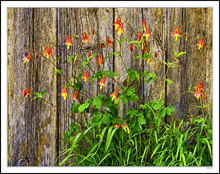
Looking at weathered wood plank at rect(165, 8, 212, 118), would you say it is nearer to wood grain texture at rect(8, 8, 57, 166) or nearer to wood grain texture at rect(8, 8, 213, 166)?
wood grain texture at rect(8, 8, 213, 166)

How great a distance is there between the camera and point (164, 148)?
5.86 ft

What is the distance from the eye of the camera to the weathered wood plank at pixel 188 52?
199 cm

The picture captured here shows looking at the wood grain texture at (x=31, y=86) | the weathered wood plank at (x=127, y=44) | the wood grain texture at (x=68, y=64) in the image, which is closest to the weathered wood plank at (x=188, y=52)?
the wood grain texture at (x=68, y=64)

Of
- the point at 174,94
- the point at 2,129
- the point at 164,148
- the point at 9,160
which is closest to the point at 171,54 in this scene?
the point at 174,94

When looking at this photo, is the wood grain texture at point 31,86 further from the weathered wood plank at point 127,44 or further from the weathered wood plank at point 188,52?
the weathered wood plank at point 188,52

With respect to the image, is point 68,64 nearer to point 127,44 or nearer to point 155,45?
point 127,44

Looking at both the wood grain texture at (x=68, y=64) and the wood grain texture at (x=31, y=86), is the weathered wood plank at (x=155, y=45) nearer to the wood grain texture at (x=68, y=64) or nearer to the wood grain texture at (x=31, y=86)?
the wood grain texture at (x=68, y=64)

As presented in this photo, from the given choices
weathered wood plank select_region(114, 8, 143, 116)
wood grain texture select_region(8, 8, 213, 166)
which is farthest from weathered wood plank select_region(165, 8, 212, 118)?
weathered wood plank select_region(114, 8, 143, 116)

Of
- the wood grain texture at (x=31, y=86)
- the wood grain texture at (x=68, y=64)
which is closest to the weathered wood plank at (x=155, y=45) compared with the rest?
the wood grain texture at (x=68, y=64)

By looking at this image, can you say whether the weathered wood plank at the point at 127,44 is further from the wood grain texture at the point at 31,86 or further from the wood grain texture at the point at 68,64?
the wood grain texture at the point at 31,86

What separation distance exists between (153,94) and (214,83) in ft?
1.59

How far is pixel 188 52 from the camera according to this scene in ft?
6.57

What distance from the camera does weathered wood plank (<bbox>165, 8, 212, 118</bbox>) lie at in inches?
78.2

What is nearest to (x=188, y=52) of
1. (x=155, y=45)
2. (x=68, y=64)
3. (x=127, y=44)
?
(x=155, y=45)
